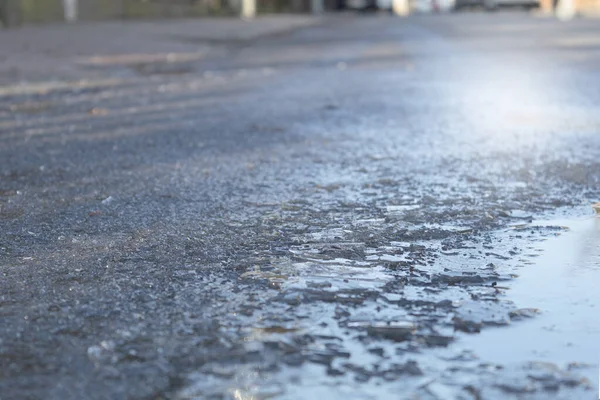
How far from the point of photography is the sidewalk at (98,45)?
33.3 ft

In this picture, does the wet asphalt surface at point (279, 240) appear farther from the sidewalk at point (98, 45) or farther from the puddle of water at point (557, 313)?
the sidewalk at point (98, 45)

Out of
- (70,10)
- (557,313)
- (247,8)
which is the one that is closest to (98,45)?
(70,10)

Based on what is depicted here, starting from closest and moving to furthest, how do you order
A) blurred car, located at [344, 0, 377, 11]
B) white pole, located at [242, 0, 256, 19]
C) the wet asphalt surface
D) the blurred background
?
the wet asphalt surface < the blurred background < white pole, located at [242, 0, 256, 19] < blurred car, located at [344, 0, 377, 11]

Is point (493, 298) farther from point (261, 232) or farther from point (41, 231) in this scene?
point (41, 231)

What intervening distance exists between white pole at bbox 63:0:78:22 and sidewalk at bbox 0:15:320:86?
1.65 m

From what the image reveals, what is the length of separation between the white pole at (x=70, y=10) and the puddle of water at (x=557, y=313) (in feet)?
60.9

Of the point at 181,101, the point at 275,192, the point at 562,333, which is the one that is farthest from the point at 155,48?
the point at 562,333

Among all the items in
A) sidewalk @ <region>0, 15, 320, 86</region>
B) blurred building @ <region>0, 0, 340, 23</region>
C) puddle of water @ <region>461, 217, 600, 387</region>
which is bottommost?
sidewalk @ <region>0, 15, 320, 86</region>

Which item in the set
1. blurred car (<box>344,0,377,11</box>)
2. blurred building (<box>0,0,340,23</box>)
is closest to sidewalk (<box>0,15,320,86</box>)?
blurred building (<box>0,0,340,23</box>)

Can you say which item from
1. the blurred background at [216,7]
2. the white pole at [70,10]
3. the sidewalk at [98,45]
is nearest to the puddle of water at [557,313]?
the sidewalk at [98,45]

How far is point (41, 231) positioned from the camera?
123 inches

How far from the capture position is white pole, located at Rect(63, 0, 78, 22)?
66.1ft

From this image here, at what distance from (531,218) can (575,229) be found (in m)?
0.19

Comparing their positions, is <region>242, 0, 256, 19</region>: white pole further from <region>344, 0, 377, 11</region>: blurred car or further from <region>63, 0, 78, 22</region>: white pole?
<region>344, 0, 377, 11</region>: blurred car
